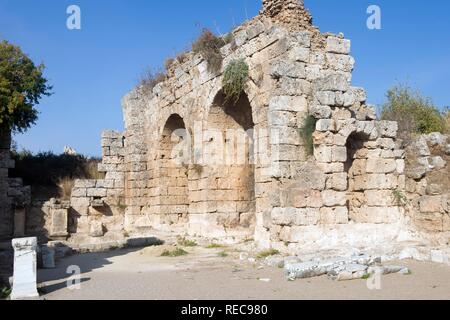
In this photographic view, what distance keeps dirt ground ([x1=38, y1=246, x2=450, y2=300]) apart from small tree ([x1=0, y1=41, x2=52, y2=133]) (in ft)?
17.4

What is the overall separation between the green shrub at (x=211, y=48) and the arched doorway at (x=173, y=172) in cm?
324

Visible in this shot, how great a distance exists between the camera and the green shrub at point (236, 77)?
39.9ft

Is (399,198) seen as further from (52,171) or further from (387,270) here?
(52,171)

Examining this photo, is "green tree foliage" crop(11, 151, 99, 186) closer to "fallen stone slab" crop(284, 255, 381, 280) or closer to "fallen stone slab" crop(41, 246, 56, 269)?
"fallen stone slab" crop(41, 246, 56, 269)

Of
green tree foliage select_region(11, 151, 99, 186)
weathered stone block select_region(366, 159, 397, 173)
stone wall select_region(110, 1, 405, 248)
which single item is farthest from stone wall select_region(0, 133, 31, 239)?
weathered stone block select_region(366, 159, 397, 173)

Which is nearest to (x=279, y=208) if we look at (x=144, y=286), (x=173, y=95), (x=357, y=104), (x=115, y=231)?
(x=357, y=104)

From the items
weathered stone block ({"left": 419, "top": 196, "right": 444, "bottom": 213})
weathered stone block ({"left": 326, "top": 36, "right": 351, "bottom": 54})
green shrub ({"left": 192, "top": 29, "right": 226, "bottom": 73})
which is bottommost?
weathered stone block ({"left": 419, "top": 196, "right": 444, "bottom": 213})

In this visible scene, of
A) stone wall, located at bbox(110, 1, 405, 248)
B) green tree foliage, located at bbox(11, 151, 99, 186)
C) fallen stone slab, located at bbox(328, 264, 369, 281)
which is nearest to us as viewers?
fallen stone slab, located at bbox(328, 264, 369, 281)

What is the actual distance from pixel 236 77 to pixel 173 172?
18.9 feet

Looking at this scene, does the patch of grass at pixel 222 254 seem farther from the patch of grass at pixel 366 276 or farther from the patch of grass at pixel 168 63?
the patch of grass at pixel 168 63

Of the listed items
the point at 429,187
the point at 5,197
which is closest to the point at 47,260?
the point at 5,197

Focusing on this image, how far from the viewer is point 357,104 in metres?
10.5

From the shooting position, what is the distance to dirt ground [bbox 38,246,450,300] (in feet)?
21.2

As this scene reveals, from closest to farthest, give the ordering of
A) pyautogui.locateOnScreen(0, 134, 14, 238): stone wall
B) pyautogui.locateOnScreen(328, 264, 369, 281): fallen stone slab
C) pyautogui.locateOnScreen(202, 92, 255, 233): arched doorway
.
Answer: pyautogui.locateOnScreen(328, 264, 369, 281): fallen stone slab < pyautogui.locateOnScreen(202, 92, 255, 233): arched doorway < pyautogui.locateOnScreen(0, 134, 14, 238): stone wall
